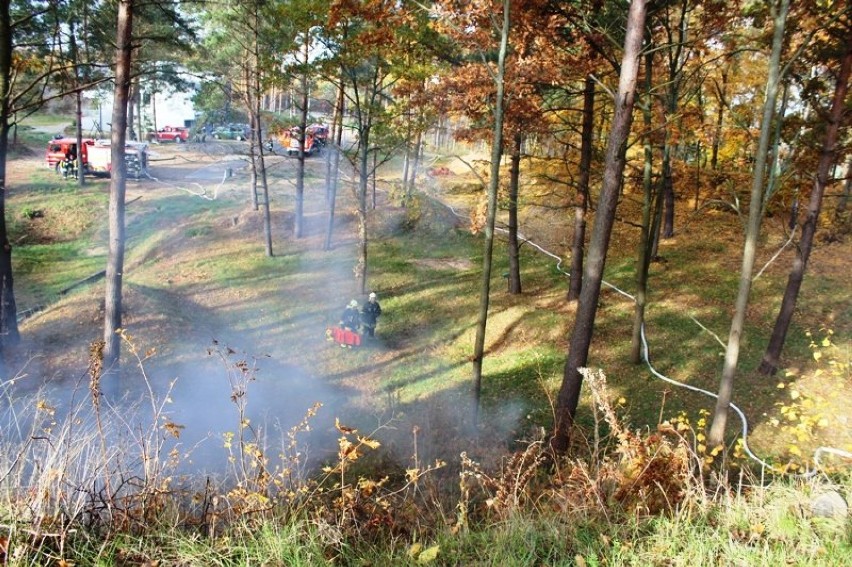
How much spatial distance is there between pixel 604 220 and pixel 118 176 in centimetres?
845

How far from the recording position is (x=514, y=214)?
14562 mm

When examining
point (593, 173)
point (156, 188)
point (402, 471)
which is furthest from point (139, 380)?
point (156, 188)

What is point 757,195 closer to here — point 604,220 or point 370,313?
point 604,220

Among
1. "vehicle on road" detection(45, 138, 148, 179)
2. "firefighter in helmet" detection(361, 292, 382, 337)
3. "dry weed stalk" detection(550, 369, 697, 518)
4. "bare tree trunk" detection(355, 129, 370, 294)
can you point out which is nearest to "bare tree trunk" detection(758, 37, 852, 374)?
"dry weed stalk" detection(550, 369, 697, 518)

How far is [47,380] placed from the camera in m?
10.1

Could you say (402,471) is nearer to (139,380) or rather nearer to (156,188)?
(139,380)

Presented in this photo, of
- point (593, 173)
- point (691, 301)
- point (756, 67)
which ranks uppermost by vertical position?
point (756, 67)

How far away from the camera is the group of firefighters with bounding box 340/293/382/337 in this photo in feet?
44.1

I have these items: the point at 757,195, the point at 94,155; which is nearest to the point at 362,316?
the point at 757,195

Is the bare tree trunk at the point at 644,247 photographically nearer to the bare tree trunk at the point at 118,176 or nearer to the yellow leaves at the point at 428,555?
the yellow leaves at the point at 428,555

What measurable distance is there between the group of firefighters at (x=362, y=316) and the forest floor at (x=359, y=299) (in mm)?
654

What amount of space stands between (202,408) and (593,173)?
1177 cm

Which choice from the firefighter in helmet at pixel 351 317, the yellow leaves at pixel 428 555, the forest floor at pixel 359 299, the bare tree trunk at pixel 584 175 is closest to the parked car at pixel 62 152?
the forest floor at pixel 359 299

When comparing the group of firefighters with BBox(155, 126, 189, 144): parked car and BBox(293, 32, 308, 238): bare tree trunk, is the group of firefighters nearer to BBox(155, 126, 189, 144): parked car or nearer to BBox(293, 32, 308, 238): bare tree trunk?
BBox(293, 32, 308, 238): bare tree trunk
